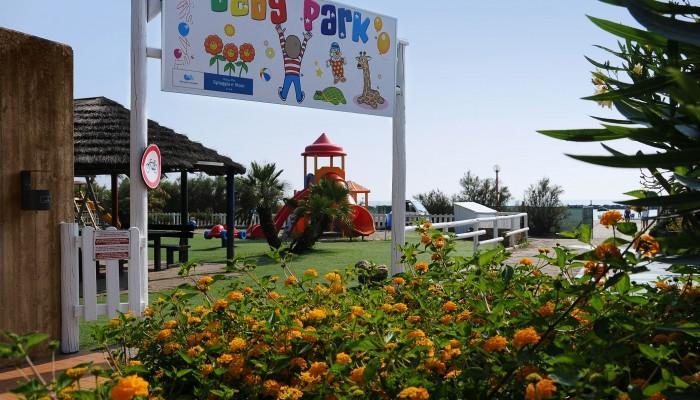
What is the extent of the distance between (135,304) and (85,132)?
242 inches

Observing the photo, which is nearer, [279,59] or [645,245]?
[645,245]

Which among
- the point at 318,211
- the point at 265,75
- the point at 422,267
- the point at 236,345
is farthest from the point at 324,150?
the point at 236,345

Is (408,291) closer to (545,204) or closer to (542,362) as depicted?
(542,362)

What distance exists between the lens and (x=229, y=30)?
22.0 feet

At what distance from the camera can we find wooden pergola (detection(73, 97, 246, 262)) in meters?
A: 10.5

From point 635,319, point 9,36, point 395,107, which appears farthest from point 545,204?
point 635,319

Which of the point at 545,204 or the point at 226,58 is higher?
the point at 226,58

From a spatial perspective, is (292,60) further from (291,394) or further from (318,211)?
(318,211)

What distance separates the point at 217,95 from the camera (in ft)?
21.6

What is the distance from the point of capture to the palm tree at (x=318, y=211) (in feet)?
47.6

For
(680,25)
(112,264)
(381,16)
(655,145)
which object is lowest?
(112,264)

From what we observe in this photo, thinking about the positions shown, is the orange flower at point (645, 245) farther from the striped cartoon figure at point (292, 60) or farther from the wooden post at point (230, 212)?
the wooden post at point (230, 212)

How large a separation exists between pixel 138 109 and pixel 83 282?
5.48ft

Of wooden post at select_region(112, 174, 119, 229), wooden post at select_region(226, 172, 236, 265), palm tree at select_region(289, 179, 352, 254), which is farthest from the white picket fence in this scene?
palm tree at select_region(289, 179, 352, 254)
